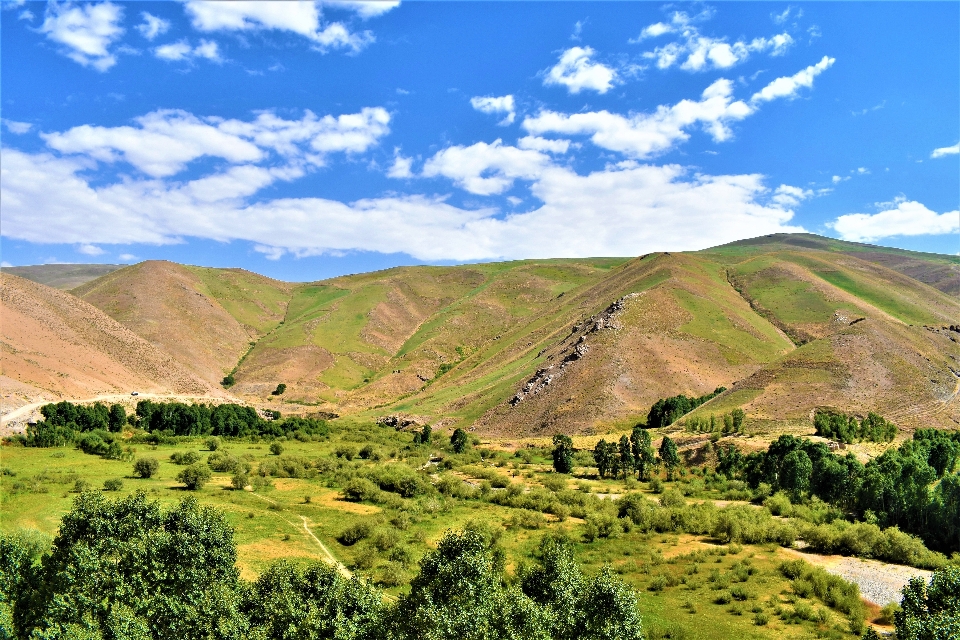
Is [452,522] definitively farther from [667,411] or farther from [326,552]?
[667,411]

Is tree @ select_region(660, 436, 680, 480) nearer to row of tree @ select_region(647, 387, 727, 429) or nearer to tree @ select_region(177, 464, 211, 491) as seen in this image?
row of tree @ select_region(647, 387, 727, 429)

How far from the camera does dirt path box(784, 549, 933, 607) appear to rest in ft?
110

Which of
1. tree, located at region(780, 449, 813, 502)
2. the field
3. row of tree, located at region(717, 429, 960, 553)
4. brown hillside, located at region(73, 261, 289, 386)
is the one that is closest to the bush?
the field

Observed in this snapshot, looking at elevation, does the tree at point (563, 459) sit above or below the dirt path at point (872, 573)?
above

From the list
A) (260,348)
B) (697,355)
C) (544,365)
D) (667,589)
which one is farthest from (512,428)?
(260,348)

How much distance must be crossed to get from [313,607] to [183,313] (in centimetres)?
16060

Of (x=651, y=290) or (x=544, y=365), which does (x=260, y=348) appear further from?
(x=651, y=290)

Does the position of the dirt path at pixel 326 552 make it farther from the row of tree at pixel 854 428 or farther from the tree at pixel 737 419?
the row of tree at pixel 854 428

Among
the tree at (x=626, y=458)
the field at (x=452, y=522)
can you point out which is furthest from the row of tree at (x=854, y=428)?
the tree at (x=626, y=458)

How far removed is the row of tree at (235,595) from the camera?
20.6 metres

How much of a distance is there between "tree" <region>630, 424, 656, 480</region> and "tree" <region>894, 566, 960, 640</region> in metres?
46.2

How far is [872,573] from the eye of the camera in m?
37.2

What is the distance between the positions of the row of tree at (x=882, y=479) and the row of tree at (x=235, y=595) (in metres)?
35.5

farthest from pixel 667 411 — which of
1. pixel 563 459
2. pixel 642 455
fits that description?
pixel 563 459
